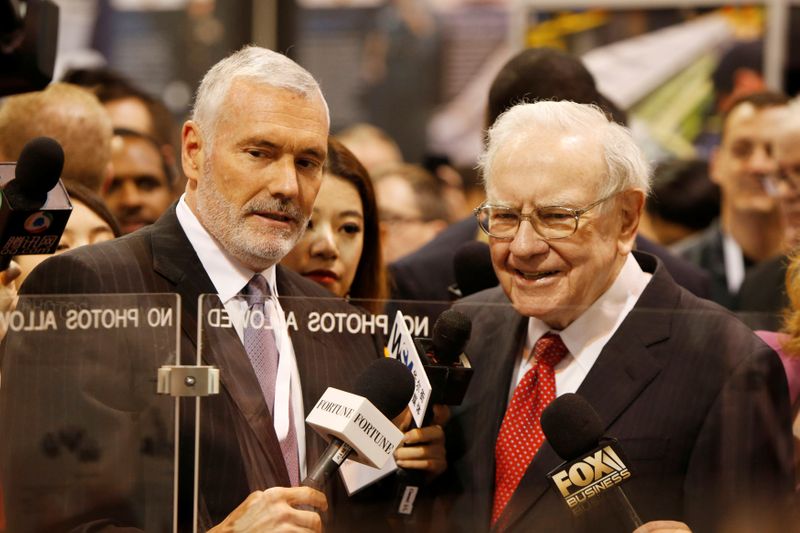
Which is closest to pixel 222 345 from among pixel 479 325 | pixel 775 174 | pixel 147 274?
pixel 147 274

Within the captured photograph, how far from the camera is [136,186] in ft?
16.9

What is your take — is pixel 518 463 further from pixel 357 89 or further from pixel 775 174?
pixel 357 89

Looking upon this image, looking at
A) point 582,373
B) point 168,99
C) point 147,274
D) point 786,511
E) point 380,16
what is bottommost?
point 168,99

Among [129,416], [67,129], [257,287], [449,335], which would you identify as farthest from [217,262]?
[67,129]

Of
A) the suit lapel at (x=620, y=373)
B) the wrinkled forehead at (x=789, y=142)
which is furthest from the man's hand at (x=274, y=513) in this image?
the wrinkled forehead at (x=789, y=142)

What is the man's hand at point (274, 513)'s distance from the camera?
9.17ft

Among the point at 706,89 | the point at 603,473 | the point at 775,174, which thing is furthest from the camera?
the point at 706,89

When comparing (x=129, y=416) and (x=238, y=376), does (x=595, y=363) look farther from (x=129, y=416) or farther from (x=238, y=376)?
(x=129, y=416)

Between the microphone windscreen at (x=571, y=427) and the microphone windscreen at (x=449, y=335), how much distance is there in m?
0.31

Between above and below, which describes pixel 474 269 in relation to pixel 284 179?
below

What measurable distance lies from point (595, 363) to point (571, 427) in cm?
36

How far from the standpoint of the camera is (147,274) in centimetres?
308

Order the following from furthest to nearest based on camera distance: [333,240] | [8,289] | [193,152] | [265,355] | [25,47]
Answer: [333,240], [193,152], [8,289], [265,355], [25,47]

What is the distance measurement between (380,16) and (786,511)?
5875 millimetres
